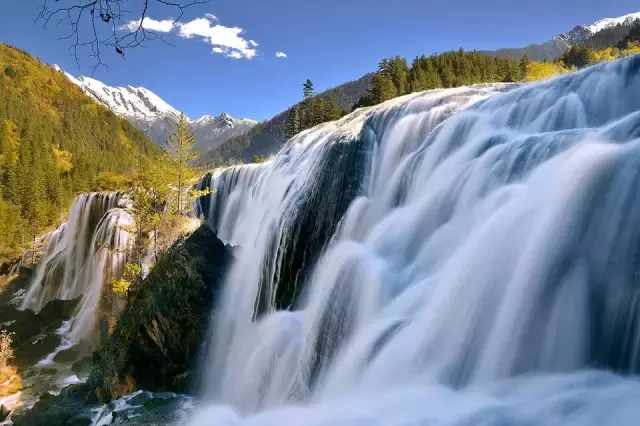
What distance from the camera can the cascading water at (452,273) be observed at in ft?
17.2

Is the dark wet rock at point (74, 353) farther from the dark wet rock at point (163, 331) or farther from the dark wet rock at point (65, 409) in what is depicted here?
the dark wet rock at point (163, 331)

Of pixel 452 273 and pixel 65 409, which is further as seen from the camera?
pixel 65 409

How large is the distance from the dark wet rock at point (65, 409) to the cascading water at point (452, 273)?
11.0 ft

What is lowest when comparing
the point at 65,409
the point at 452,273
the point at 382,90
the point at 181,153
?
the point at 65,409

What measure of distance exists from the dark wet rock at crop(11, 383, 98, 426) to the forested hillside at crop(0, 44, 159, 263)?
44566 mm

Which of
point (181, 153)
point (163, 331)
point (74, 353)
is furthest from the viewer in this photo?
point (74, 353)

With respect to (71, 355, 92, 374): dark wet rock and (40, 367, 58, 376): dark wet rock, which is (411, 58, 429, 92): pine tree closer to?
(71, 355, 92, 374): dark wet rock

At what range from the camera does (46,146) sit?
92.2 m

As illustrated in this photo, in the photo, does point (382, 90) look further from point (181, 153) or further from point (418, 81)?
point (181, 153)

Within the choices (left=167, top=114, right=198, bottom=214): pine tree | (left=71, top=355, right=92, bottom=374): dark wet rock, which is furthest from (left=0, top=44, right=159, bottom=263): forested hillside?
(left=167, top=114, right=198, bottom=214): pine tree

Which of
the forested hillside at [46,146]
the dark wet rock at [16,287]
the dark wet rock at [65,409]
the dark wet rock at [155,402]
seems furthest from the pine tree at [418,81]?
the dark wet rock at [16,287]

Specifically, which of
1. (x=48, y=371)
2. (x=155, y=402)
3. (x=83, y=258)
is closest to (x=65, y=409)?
(x=155, y=402)

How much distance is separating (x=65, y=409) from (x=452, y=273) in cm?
1124

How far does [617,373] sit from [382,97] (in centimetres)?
4192
